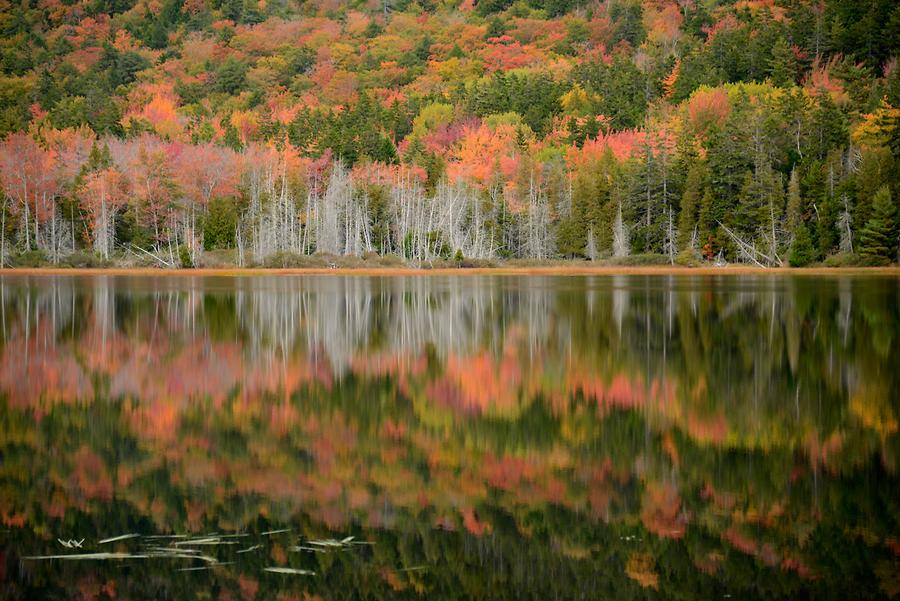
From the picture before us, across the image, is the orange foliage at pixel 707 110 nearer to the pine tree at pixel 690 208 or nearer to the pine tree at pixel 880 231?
the pine tree at pixel 690 208

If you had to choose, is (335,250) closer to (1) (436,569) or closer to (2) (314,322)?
(2) (314,322)

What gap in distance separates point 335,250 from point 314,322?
51.4 meters

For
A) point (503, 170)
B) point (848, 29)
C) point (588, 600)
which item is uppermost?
point (848, 29)

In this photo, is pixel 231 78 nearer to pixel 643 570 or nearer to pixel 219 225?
pixel 219 225

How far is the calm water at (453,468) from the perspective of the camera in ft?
23.1

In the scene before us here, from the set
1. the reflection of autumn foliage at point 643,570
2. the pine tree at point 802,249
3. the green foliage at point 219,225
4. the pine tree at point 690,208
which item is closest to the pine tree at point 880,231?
the pine tree at point 802,249

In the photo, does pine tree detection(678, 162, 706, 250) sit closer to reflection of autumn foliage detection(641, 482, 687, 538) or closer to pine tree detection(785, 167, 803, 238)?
pine tree detection(785, 167, 803, 238)

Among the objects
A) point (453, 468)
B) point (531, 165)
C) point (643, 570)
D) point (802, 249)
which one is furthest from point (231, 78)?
point (643, 570)

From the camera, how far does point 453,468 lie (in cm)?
972

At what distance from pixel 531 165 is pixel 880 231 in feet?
102

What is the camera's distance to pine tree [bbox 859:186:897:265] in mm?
59969

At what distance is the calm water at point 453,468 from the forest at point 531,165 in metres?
50.0

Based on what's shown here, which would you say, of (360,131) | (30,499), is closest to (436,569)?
(30,499)

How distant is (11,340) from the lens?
20453 millimetres
